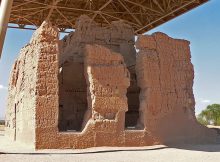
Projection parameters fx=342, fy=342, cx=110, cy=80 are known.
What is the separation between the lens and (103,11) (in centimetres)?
Answer: 1898

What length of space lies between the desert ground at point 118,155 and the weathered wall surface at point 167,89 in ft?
4.05

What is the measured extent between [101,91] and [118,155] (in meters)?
2.40

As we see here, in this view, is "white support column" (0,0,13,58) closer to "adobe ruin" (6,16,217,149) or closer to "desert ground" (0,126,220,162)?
"desert ground" (0,126,220,162)

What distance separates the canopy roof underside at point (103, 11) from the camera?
17672 millimetres

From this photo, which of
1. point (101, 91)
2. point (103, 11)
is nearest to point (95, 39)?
point (101, 91)

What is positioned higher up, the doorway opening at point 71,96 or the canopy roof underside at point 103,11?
the canopy roof underside at point 103,11

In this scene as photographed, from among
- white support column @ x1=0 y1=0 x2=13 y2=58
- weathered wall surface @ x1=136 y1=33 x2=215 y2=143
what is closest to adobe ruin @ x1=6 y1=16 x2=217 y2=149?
weathered wall surface @ x1=136 y1=33 x2=215 y2=143

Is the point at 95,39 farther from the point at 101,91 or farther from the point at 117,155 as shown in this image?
the point at 117,155

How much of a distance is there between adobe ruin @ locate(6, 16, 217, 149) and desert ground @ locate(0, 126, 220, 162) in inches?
19.9

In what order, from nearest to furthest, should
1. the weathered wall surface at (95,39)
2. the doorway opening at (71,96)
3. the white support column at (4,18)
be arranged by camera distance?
the white support column at (4,18) < the weathered wall surface at (95,39) < the doorway opening at (71,96)

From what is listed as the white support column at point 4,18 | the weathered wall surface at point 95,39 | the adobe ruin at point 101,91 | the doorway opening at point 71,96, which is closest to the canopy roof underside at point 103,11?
the weathered wall surface at point 95,39

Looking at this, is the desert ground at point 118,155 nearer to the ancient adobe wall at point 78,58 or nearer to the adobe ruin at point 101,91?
the adobe ruin at point 101,91

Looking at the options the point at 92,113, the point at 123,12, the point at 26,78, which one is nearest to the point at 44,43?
the point at 26,78

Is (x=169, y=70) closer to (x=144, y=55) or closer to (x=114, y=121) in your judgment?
(x=144, y=55)
